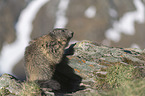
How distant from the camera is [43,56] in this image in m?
8.48

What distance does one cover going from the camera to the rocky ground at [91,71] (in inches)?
313

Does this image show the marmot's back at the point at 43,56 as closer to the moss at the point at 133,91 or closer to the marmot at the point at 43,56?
the marmot at the point at 43,56

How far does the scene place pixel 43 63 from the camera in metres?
8.34

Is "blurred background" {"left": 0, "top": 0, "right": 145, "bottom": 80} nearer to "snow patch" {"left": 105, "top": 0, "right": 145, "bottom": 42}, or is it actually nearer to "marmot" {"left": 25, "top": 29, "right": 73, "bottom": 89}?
"snow patch" {"left": 105, "top": 0, "right": 145, "bottom": 42}

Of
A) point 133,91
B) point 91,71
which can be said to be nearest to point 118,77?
point 91,71

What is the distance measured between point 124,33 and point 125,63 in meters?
72.5

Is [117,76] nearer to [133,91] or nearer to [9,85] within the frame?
[133,91]

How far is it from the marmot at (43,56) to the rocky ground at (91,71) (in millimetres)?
814

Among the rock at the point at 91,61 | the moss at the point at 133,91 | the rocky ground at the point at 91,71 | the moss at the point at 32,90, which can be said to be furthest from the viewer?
the rock at the point at 91,61

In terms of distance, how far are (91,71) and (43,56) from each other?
2.79 metres

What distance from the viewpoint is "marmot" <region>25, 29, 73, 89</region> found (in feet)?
27.0

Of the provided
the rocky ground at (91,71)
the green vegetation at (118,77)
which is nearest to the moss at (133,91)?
the green vegetation at (118,77)

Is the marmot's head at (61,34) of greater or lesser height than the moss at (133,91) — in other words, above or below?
above

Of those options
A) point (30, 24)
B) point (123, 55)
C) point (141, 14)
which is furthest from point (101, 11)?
point (123, 55)
